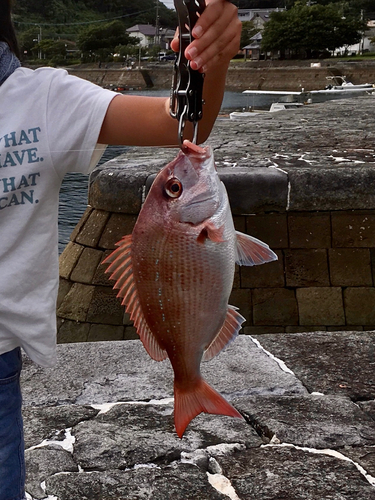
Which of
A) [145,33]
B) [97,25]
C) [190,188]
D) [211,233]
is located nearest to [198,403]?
[211,233]

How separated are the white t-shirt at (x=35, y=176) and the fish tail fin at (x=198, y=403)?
1.53ft

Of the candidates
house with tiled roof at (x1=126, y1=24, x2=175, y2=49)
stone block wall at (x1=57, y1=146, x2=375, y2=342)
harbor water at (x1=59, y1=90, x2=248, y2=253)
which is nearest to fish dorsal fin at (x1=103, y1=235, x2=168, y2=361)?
stone block wall at (x1=57, y1=146, x2=375, y2=342)

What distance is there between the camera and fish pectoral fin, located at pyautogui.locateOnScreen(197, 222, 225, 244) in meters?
1.48

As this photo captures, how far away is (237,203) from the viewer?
559cm

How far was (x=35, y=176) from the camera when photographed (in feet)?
5.81

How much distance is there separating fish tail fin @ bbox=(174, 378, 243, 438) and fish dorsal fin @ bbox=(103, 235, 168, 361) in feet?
0.41

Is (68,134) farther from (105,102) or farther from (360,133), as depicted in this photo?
(360,133)

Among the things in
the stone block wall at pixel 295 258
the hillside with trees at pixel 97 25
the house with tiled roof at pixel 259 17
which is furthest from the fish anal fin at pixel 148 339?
the house with tiled roof at pixel 259 17

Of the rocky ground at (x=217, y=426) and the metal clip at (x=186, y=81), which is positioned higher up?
the metal clip at (x=186, y=81)

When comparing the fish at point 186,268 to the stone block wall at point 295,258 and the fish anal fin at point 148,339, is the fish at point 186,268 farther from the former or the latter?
the stone block wall at point 295,258

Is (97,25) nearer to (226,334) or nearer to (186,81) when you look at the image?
(186,81)

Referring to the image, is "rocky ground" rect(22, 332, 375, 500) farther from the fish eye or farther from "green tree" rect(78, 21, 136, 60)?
"green tree" rect(78, 21, 136, 60)

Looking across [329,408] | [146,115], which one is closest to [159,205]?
[146,115]

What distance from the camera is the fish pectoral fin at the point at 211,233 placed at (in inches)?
58.4
